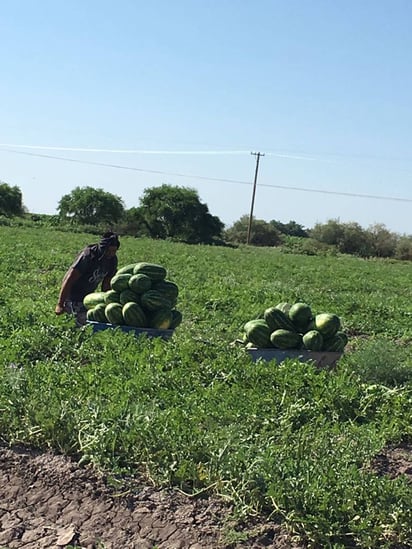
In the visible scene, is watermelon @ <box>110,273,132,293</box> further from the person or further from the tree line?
the tree line

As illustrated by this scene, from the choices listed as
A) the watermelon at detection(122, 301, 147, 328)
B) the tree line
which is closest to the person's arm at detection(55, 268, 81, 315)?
the watermelon at detection(122, 301, 147, 328)

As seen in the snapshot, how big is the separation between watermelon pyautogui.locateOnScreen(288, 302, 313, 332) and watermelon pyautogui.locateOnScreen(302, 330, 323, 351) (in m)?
0.27

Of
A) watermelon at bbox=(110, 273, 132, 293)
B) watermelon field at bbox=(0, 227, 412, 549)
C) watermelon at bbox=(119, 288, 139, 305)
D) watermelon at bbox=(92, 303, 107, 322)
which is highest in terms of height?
watermelon at bbox=(110, 273, 132, 293)

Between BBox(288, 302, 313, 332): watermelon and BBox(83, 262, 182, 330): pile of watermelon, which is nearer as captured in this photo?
BBox(288, 302, 313, 332): watermelon

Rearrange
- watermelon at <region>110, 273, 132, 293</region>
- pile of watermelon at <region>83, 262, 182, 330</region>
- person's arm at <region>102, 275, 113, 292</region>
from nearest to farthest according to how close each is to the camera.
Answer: pile of watermelon at <region>83, 262, 182, 330</region> → watermelon at <region>110, 273, 132, 293</region> → person's arm at <region>102, 275, 113, 292</region>

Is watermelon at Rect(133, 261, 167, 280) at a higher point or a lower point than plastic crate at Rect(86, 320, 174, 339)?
higher

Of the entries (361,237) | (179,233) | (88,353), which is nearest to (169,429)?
(88,353)

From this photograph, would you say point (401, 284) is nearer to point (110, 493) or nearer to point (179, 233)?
point (110, 493)

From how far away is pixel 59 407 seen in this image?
4.62 metres

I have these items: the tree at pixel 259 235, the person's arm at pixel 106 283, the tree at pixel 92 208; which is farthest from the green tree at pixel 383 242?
the person's arm at pixel 106 283

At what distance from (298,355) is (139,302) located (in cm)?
199

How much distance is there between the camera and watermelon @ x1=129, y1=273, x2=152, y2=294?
24.8ft

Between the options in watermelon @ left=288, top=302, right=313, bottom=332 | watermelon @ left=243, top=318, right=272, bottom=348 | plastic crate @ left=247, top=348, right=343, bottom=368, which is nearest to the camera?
plastic crate @ left=247, top=348, right=343, bottom=368

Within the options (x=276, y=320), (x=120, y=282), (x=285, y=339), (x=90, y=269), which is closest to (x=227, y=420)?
(x=285, y=339)
